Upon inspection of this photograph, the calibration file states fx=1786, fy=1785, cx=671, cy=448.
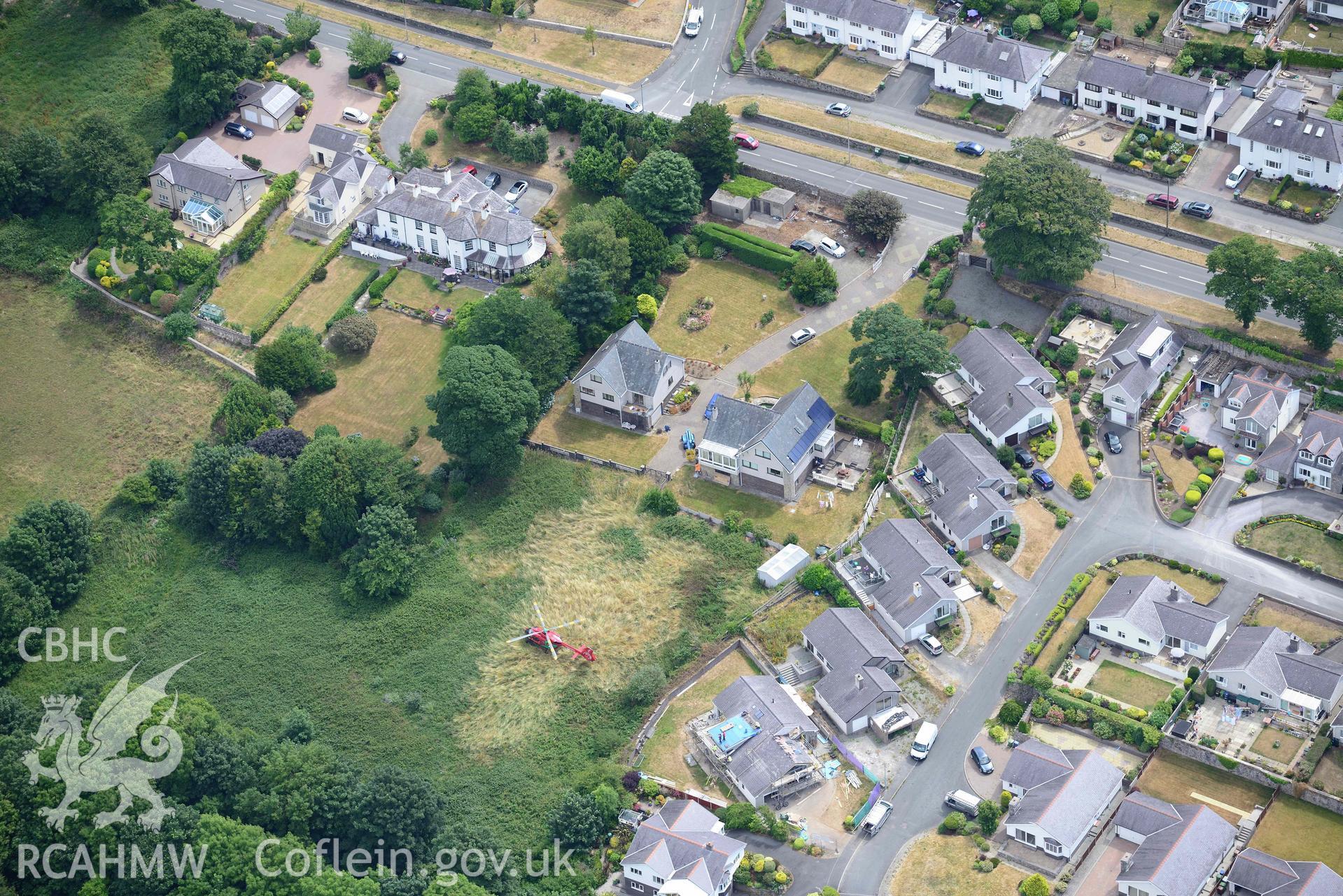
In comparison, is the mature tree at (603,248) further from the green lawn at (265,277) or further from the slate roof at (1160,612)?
the slate roof at (1160,612)

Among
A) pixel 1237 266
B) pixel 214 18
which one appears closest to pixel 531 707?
pixel 1237 266

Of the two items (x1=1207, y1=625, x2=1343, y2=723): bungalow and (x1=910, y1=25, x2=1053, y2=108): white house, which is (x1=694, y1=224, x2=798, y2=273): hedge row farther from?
(x1=1207, y1=625, x2=1343, y2=723): bungalow

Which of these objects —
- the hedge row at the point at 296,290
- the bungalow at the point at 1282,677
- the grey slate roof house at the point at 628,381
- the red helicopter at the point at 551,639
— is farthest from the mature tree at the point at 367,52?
the bungalow at the point at 1282,677

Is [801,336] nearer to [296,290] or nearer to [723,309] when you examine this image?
[723,309]

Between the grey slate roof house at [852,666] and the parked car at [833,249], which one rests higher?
the parked car at [833,249]

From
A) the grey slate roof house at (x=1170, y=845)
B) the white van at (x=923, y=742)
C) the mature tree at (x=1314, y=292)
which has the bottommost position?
the white van at (x=923, y=742)

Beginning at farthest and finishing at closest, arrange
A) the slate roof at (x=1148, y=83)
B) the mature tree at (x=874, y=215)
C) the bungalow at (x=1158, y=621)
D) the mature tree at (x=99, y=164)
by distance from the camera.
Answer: the mature tree at (x=99, y=164), the slate roof at (x=1148, y=83), the mature tree at (x=874, y=215), the bungalow at (x=1158, y=621)
